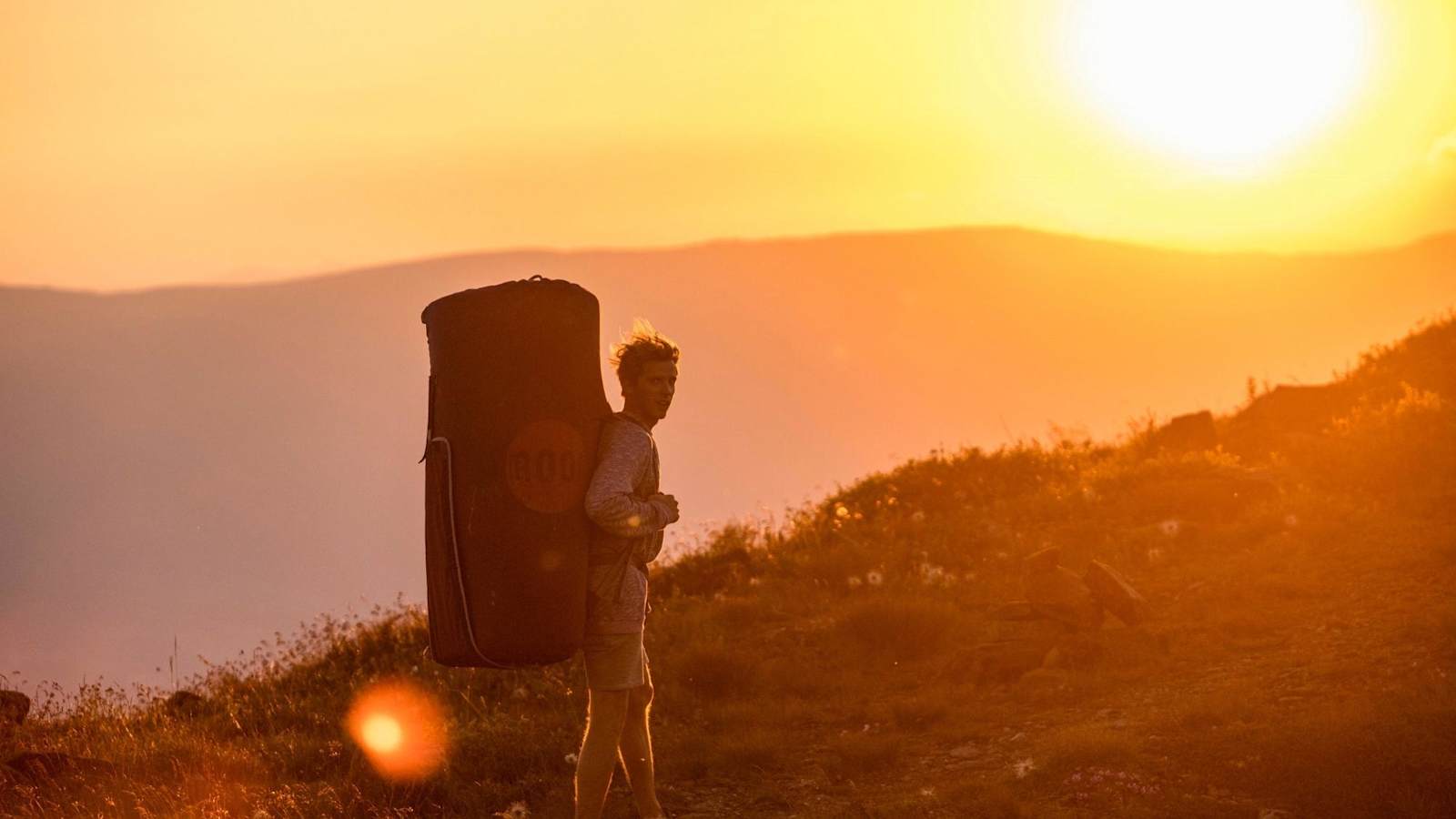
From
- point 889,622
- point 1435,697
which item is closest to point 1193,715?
point 1435,697

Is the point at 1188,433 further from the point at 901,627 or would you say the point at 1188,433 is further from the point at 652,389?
the point at 652,389

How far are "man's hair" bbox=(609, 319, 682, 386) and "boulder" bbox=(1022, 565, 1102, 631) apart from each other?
5300 millimetres

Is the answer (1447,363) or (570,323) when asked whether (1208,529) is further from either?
(570,323)

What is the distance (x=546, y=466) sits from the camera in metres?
6.35

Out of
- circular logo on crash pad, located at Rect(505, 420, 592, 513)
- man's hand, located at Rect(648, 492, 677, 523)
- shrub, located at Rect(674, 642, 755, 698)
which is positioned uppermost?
circular logo on crash pad, located at Rect(505, 420, 592, 513)

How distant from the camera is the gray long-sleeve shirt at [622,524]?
643 cm

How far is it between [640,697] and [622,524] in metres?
1.05

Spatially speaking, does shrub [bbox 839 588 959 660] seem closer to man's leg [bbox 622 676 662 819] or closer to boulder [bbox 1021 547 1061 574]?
boulder [bbox 1021 547 1061 574]

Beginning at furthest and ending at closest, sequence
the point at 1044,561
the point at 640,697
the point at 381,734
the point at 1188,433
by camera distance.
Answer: the point at 1188,433, the point at 1044,561, the point at 381,734, the point at 640,697

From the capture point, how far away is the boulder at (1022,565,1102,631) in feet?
35.6

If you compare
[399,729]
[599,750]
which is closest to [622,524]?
[599,750]

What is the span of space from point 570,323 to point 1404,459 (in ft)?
34.2

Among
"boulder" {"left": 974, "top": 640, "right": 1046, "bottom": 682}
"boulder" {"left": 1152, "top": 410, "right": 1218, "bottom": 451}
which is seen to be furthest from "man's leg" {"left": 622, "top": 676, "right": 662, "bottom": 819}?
"boulder" {"left": 1152, "top": 410, "right": 1218, "bottom": 451}

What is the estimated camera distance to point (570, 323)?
21.3 ft
